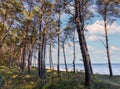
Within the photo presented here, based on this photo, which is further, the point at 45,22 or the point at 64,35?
the point at 64,35

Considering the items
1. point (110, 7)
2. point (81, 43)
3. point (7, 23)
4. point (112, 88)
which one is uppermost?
point (110, 7)

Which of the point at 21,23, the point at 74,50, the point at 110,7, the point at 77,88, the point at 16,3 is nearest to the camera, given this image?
the point at 77,88

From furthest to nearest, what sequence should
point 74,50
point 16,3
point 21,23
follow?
point 74,50, point 21,23, point 16,3

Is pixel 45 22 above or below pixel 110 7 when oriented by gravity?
below

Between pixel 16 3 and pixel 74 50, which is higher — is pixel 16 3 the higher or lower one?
the higher one

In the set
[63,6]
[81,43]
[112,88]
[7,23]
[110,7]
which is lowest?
[112,88]

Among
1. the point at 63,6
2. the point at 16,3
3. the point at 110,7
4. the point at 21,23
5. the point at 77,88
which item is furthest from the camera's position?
the point at 110,7

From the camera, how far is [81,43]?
1734 centimetres

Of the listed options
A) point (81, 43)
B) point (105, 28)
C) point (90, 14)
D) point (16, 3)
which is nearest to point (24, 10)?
point (16, 3)

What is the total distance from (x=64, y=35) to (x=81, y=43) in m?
28.8

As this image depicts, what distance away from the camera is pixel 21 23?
107ft

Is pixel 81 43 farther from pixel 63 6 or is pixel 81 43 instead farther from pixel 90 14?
pixel 90 14

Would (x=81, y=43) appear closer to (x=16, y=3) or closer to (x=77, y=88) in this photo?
(x=77, y=88)

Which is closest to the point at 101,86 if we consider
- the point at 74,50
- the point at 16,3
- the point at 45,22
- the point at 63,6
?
the point at 63,6
